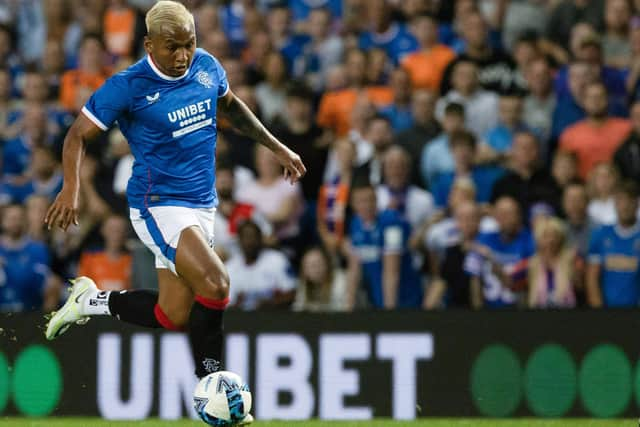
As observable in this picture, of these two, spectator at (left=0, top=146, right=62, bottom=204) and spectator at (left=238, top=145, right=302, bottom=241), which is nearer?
spectator at (left=238, top=145, right=302, bottom=241)

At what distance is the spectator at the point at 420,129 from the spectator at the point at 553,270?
1.85 meters

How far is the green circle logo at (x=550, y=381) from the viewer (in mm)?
10539

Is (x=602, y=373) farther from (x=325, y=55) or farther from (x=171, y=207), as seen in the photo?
(x=325, y=55)

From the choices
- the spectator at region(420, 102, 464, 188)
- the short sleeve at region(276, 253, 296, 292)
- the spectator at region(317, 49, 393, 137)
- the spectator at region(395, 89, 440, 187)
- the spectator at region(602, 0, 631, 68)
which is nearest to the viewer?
the short sleeve at region(276, 253, 296, 292)

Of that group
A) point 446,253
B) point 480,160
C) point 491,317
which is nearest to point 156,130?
point 491,317

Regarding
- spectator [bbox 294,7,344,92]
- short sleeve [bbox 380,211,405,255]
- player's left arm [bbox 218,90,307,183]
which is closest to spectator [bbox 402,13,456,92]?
spectator [bbox 294,7,344,92]

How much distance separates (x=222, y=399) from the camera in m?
7.62

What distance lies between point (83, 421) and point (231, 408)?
2983 millimetres

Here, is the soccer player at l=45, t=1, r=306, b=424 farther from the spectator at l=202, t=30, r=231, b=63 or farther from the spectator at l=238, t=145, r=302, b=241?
the spectator at l=202, t=30, r=231, b=63

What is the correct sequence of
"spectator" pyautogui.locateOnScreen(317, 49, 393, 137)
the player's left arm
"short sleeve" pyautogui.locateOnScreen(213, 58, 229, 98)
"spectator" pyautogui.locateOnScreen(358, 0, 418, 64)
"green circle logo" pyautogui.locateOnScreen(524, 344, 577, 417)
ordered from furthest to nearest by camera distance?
"spectator" pyautogui.locateOnScreen(358, 0, 418, 64), "spectator" pyautogui.locateOnScreen(317, 49, 393, 137), "green circle logo" pyautogui.locateOnScreen(524, 344, 577, 417), the player's left arm, "short sleeve" pyautogui.locateOnScreen(213, 58, 229, 98)

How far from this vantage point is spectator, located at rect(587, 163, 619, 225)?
1226cm

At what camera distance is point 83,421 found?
10273mm

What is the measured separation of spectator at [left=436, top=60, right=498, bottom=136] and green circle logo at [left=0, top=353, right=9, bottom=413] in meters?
4.99

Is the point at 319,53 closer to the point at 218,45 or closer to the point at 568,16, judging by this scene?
the point at 218,45
